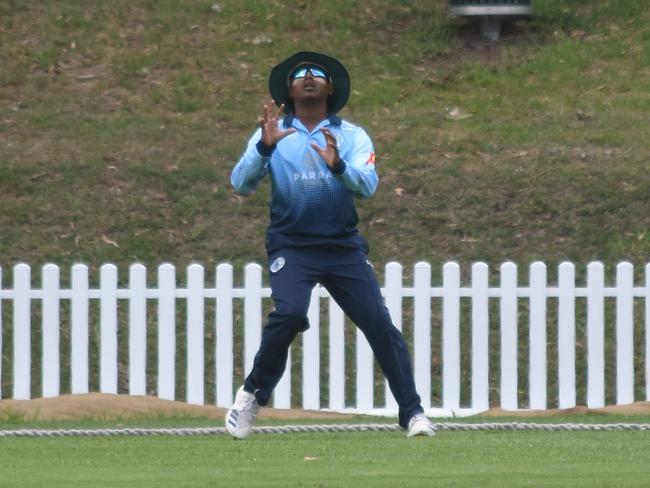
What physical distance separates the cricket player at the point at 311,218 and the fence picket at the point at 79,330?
3.48 metres

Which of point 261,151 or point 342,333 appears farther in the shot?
point 342,333

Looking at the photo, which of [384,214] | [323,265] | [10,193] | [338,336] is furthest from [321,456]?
[10,193]

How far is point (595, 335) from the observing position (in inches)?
405

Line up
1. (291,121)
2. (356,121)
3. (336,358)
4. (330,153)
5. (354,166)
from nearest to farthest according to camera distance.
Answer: (330,153) → (354,166) → (291,121) → (336,358) → (356,121)

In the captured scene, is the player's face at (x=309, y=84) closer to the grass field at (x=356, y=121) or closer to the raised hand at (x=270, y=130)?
the raised hand at (x=270, y=130)

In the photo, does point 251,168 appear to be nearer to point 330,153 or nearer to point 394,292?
point 330,153

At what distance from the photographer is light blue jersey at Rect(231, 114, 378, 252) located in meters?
6.62

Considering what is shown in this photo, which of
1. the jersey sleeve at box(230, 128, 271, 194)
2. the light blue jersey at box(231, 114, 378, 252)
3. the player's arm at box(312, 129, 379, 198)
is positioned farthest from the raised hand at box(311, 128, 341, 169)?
the jersey sleeve at box(230, 128, 271, 194)

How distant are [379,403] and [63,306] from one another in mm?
2637

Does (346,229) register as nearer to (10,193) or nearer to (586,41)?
(10,193)

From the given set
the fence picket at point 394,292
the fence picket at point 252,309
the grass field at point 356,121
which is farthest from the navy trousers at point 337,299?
the grass field at point 356,121

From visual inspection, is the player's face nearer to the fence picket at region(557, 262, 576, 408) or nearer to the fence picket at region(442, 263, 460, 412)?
the fence picket at region(442, 263, 460, 412)

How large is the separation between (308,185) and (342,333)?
3.63 m

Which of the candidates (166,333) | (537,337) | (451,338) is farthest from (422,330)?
(166,333)
